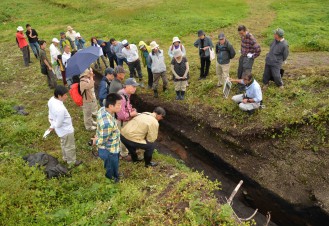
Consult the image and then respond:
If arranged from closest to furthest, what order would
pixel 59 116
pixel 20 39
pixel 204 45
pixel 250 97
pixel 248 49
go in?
pixel 59 116
pixel 250 97
pixel 248 49
pixel 204 45
pixel 20 39

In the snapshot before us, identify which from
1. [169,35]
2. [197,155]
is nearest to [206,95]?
→ [197,155]

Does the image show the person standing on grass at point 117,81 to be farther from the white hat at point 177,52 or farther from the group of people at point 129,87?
the white hat at point 177,52

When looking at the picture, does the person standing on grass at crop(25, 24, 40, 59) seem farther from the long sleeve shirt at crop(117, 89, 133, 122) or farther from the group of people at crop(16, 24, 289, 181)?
the long sleeve shirt at crop(117, 89, 133, 122)

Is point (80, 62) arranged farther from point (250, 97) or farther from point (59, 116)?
point (250, 97)

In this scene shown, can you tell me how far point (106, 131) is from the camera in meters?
6.76

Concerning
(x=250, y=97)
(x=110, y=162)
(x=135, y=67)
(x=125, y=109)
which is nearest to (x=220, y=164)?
(x=250, y=97)

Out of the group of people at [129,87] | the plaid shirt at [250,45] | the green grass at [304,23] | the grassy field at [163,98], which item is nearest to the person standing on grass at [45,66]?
the group of people at [129,87]

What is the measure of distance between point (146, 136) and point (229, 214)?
2.97 meters

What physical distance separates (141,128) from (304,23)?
54.1 feet

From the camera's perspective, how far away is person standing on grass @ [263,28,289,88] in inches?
407

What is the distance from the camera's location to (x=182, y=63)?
437 inches

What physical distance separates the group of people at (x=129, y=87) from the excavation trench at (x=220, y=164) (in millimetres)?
1049

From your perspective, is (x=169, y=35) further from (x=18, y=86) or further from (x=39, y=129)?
(x=39, y=129)

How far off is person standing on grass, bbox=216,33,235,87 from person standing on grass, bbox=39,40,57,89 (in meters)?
7.05
